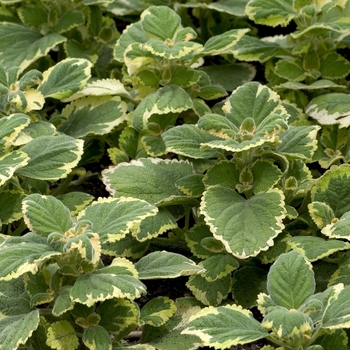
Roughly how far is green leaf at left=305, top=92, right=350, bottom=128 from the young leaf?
2.39 ft

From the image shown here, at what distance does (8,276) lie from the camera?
149cm

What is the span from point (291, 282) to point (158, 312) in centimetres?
38

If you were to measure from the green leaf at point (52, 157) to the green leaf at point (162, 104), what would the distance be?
288 mm

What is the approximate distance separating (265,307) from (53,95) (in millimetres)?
1040

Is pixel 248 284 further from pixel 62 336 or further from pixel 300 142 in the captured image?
pixel 62 336

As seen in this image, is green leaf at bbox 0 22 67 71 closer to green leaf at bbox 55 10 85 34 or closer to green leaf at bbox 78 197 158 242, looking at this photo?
green leaf at bbox 55 10 85 34

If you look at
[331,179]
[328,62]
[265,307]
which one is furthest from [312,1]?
[265,307]

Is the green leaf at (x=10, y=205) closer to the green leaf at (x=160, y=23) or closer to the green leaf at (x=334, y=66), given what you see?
the green leaf at (x=160, y=23)

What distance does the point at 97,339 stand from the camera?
1605 mm

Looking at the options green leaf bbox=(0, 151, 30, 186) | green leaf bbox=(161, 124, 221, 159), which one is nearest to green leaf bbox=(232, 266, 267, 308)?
green leaf bbox=(161, 124, 221, 159)

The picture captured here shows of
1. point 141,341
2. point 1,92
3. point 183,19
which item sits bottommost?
point 141,341

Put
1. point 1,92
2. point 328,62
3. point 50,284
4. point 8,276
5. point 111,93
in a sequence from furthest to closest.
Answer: point 328,62, point 111,93, point 1,92, point 50,284, point 8,276

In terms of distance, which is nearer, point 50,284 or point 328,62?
point 50,284

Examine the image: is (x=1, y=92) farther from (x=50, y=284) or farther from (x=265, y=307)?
(x=265, y=307)
